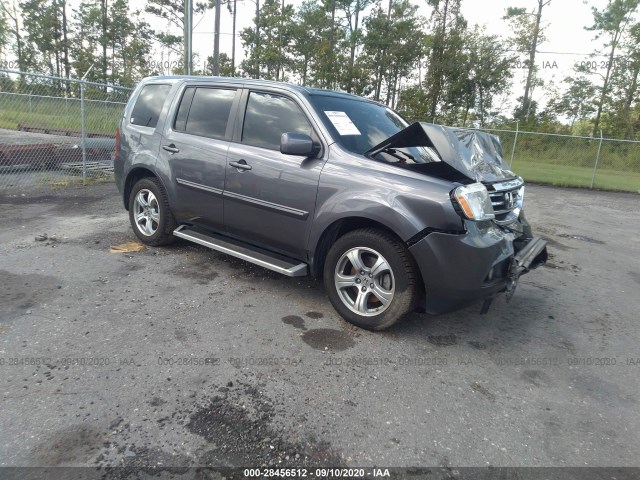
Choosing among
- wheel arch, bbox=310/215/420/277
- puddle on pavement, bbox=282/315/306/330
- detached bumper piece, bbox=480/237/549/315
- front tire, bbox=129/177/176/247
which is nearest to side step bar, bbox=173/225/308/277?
wheel arch, bbox=310/215/420/277

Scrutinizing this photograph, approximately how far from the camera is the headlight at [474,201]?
10.5 ft

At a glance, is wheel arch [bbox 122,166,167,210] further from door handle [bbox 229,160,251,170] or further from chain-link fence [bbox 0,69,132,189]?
chain-link fence [bbox 0,69,132,189]

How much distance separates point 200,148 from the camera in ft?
14.9

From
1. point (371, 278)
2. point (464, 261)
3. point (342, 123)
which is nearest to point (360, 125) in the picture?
point (342, 123)

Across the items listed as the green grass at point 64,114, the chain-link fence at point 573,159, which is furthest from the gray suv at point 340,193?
the chain-link fence at point 573,159

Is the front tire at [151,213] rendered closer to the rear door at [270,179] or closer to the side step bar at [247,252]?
the side step bar at [247,252]

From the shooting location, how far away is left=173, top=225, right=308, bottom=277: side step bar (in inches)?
153

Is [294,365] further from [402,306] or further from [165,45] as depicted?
[165,45]

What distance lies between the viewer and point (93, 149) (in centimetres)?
1128

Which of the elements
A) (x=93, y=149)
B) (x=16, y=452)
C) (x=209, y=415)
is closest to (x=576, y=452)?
(x=209, y=415)

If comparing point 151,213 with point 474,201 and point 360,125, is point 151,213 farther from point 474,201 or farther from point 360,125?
point 474,201

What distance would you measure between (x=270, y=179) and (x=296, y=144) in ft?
1.64

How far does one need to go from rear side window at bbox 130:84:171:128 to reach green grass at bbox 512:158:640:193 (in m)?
14.2

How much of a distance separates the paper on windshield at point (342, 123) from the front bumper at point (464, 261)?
52.0 inches
